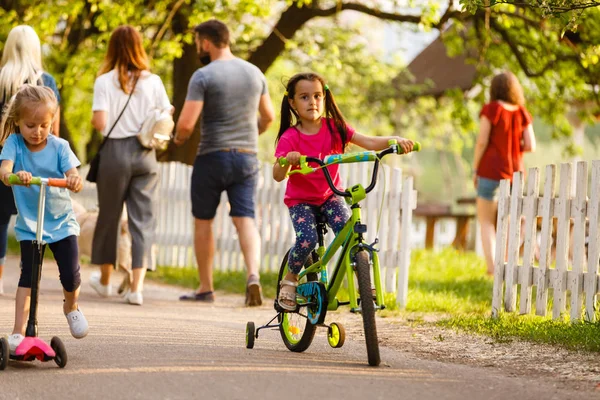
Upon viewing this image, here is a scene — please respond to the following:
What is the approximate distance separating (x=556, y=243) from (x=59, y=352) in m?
3.81

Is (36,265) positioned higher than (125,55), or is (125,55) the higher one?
(125,55)

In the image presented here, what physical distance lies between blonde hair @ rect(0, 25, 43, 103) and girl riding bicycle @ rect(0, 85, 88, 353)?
2.51m

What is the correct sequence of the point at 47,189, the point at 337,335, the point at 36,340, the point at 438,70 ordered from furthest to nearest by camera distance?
the point at 438,70 → the point at 337,335 → the point at 47,189 → the point at 36,340

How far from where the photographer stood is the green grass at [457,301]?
6824 mm

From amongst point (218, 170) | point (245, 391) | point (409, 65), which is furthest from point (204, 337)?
point (409, 65)

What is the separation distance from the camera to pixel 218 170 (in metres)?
8.84

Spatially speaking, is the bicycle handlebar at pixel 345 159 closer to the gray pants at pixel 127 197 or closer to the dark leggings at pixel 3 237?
the gray pants at pixel 127 197

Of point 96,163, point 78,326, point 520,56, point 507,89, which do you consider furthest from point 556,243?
point 520,56

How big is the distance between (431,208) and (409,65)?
445cm

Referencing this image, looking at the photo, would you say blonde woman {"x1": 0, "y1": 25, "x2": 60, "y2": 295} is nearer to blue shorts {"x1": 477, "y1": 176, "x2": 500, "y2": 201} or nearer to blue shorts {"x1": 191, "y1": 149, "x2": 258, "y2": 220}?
blue shorts {"x1": 191, "y1": 149, "x2": 258, "y2": 220}

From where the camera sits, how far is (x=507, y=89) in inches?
418

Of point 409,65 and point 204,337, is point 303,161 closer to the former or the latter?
point 204,337

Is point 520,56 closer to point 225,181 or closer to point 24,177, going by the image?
point 225,181

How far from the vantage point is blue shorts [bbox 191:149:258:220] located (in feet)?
29.0
